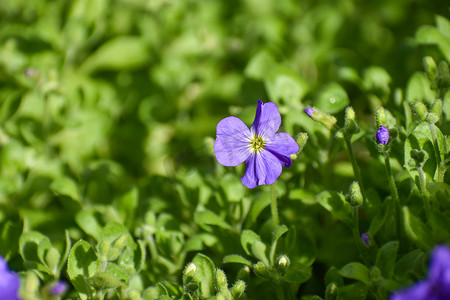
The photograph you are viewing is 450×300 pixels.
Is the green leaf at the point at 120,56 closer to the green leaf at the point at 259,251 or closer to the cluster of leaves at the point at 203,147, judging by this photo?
the cluster of leaves at the point at 203,147

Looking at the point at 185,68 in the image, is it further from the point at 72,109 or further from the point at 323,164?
the point at 323,164

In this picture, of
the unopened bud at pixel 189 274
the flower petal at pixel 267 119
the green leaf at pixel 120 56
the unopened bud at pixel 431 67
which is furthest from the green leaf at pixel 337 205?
the green leaf at pixel 120 56

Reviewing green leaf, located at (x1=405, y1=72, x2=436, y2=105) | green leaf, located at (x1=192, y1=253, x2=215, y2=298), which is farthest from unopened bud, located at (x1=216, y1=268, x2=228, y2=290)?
green leaf, located at (x1=405, y1=72, x2=436, y2=105)

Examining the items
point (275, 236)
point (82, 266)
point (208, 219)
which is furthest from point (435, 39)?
point (82, 266)

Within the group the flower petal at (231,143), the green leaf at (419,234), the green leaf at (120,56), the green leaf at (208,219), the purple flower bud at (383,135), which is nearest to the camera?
the green leaf at (419,234)

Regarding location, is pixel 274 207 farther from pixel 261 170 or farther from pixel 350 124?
pixel 350 124

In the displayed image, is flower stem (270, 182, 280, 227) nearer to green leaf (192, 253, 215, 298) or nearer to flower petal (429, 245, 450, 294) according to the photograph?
green leaf (192, 253, 215, 298)
